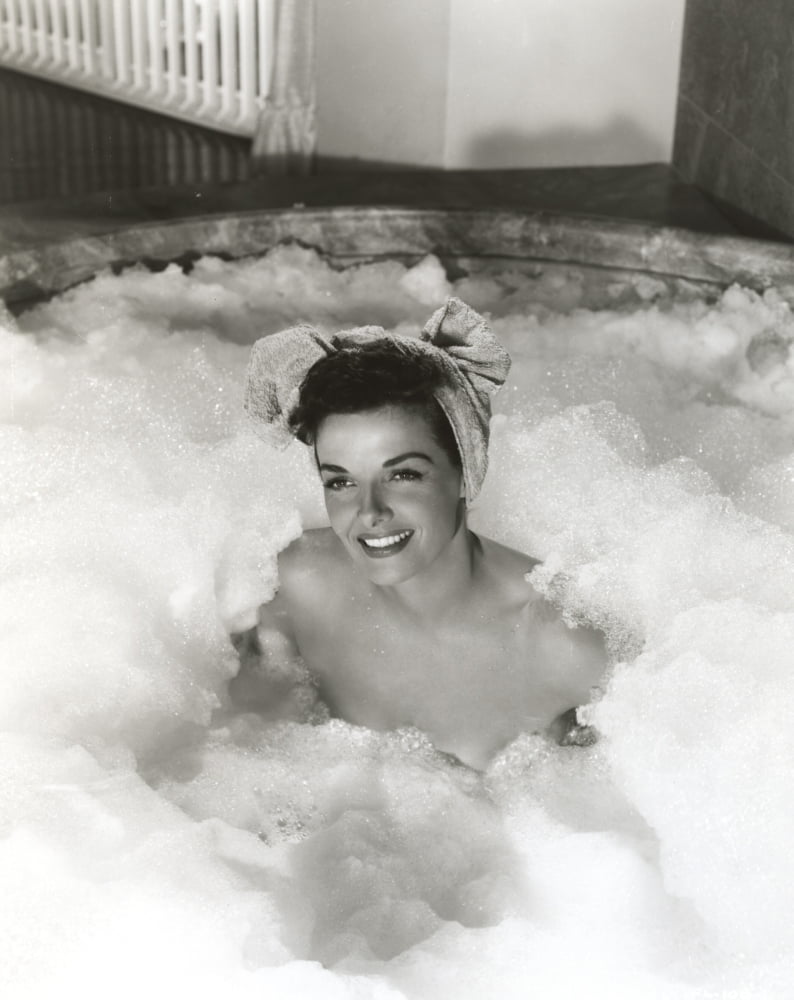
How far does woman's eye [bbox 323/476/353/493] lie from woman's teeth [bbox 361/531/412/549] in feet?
0.23

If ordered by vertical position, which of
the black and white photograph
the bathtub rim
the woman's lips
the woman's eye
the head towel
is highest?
the head towel

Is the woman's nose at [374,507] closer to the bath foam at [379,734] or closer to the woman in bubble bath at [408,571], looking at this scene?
the woman in bubble bath at [408,571]

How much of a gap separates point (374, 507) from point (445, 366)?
0.20 meters

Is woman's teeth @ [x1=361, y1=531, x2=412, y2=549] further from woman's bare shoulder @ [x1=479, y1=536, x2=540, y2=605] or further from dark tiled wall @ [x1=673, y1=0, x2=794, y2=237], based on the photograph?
dark tiled wall @ [x1=673, y1=0, x2=794, y2=237]

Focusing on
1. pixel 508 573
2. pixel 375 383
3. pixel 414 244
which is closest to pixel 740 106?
pixel 414 244

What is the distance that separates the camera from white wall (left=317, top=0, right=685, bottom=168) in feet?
12.6

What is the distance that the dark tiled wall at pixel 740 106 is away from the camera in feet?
9.93

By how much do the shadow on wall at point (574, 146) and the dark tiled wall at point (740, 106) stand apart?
136 mm

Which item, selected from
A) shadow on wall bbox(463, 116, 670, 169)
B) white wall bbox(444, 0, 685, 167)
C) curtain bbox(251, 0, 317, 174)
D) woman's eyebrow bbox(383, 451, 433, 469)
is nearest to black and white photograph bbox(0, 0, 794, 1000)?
woman's eyebrow bbox(383, 451, 433, 469)

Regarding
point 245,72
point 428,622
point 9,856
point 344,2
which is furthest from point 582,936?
point 245,72

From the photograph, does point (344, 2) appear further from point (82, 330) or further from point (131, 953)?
point (131, 953)

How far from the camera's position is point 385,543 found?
1.59 m

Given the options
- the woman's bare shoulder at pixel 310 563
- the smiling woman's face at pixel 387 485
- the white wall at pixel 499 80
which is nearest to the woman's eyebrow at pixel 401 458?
the smiling woman's face at pixel 387 485

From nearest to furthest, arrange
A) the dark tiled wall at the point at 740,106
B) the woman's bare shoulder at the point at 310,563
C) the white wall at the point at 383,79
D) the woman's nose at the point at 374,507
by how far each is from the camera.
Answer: the woman's nose at the point at 374,507, the woman's bare shoulder at the point at 310,563, the dark tiled wall at the point at 740,106, the white wall at the point at 383,79
